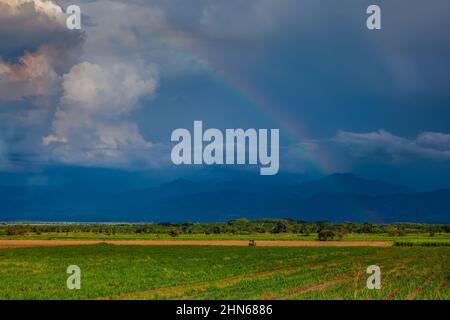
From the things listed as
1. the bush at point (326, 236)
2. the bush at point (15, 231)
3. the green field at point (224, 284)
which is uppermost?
the bush at point (15, 231)

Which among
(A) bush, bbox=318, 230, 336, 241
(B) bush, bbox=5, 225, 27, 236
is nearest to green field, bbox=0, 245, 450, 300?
(A) bush, bbox=318, 230, 336, 241

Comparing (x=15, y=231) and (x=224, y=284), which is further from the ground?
(x=15, y=231)

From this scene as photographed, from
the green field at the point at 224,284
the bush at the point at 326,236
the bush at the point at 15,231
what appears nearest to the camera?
the green field at the point at 224,284

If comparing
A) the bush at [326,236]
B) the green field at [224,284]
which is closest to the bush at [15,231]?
the bush at [326,236]

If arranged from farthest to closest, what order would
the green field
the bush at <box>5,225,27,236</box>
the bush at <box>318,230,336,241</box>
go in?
the bush at <box>5,225,27,236</box>, the bush at <box>318,230,336,241</box>, the green field

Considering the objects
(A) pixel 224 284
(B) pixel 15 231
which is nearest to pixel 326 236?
(B) pixel 15 231

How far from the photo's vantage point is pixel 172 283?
139 ft

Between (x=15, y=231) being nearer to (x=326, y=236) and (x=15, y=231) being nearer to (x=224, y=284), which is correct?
(x=326, y=236)

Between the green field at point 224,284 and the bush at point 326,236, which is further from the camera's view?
the bush at point 326,236

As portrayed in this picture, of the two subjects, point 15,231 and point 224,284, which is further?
point 15,231

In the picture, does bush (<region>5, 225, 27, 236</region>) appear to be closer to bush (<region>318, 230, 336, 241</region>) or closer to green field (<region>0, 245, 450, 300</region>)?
bush (<region>318, 230, 336, 241</region>)

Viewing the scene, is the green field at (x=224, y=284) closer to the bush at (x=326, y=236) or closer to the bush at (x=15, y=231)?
the bush at (x=326, y=236)
